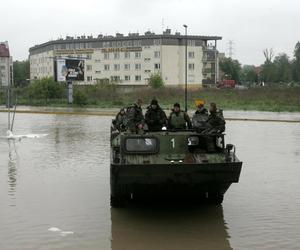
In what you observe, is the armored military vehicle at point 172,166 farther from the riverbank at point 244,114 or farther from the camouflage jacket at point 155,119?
the riverbank at point 244,114

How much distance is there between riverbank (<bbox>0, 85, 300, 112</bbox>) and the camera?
68.8 meters

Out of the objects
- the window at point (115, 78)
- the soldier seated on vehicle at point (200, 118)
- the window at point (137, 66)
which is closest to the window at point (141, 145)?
the soldier seated on vehicle at point (200, 118)

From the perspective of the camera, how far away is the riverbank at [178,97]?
6881cm

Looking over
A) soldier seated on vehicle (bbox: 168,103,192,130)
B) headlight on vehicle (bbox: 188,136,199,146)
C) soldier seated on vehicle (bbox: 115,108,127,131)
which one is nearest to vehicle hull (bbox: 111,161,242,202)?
headlight on vehicle (bbox: 188,136,199,146)

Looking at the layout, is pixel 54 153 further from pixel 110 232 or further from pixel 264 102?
pixel 264 102

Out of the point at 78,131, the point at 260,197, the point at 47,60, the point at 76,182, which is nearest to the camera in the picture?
the point at 260,197

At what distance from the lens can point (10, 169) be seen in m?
16.2

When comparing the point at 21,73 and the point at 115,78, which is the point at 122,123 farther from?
the point at 21,73

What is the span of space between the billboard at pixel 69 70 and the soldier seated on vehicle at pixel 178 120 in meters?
61.4

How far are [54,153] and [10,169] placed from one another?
12.6ft

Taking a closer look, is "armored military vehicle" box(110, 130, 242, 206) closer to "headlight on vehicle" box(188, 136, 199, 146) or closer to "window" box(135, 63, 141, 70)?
"headlight on vehicle" box(188, 136, 199, 146)

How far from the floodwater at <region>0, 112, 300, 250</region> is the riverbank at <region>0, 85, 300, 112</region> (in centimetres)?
5108

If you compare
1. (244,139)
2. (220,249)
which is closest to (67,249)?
(220,249)

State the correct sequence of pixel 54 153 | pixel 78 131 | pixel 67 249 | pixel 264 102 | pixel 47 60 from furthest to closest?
pixel 47 60, pixel 264 102, pixel 78 131, pixel 54 153, pixel 67 249
